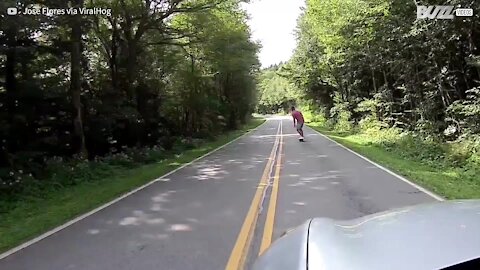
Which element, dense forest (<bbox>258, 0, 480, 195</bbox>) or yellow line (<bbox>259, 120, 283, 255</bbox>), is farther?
dense forest (<bbox>258, 0, 480, 195</bbox>)

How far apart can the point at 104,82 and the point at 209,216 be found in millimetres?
17077

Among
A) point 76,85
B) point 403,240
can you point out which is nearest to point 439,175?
point 403,240

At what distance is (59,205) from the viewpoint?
33.4 ft

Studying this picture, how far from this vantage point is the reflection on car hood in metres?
1.92

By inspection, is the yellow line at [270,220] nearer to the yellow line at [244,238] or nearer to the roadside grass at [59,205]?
the yellow line at [244,238]

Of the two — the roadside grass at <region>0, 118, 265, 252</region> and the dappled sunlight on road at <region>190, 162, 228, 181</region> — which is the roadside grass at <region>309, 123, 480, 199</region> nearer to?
the dappled sunlight on road at <region>190, 162, 228, 181</region>

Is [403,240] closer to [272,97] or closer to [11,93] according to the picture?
[11,93]

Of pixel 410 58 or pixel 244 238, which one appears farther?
pixel 410 58

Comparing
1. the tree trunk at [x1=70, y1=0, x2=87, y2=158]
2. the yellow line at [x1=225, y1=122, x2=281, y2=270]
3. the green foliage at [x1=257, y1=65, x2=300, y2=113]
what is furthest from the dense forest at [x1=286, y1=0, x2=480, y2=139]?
the green foliage at [x1=257, y1=65, x2=300, y2=113]

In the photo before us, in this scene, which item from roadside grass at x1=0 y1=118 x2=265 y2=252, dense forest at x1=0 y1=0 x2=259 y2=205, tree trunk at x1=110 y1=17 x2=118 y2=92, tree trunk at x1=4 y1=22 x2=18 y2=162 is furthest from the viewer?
tree trunk at x1=110 y1=17 x2=118 y2=92

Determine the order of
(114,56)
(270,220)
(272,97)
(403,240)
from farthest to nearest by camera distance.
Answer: (272,97)
(114,56)
(270,220)
(403,240)

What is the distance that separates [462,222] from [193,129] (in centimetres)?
3272

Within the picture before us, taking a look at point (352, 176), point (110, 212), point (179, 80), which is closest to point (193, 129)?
point (179, 80)

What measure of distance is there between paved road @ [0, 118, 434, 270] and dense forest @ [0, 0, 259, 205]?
14.3 ft
